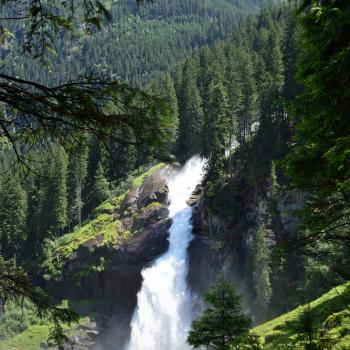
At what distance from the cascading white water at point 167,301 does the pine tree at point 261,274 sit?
28.8ft

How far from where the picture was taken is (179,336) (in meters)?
46.7

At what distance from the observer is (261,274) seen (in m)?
41.6

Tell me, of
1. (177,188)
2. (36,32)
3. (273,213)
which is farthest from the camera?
(177,188)

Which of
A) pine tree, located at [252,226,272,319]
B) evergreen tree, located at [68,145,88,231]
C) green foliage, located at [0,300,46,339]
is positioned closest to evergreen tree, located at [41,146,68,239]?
evergreen tree, located at [68,145,88,231]

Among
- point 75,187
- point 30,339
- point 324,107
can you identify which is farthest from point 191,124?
point 324,107

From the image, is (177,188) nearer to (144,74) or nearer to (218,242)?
(218,242)

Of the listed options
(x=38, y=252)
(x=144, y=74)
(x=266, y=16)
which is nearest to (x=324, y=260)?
(x=38, y=252)

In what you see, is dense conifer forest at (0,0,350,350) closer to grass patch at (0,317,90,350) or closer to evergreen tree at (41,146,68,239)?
evergreen tree at (41,146,68,239)

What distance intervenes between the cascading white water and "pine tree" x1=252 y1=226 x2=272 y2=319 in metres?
8.77

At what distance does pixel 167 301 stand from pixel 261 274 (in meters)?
12.7

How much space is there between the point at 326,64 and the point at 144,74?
196897 mm

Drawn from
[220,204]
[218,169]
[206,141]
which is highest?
[206,141]

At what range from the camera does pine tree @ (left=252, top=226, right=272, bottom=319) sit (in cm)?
4134

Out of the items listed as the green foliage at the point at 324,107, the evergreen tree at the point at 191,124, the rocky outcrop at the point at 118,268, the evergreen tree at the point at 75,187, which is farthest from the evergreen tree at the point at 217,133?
the green foliage at the point at 324,107
